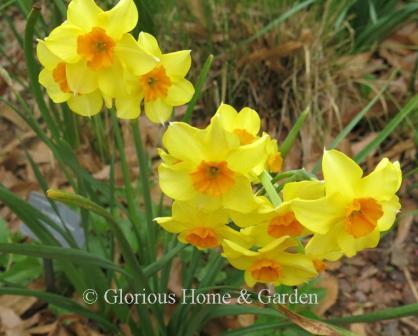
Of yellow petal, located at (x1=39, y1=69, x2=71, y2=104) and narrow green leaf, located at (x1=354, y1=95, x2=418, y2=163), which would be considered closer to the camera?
yellow petal, located at (x1=39, y1=69, x2=71, y2=104)

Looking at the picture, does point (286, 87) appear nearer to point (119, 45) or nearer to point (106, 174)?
point (106, 174)

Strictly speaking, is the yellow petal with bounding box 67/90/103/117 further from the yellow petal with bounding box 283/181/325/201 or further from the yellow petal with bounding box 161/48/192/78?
the yellow petal with bounding box 283/181/325/201

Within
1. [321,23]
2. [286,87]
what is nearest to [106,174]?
[286,87]

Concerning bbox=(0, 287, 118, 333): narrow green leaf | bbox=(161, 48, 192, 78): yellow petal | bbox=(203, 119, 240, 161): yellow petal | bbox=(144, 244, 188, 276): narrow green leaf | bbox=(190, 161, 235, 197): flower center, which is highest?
bbox=(161, 48, 192, 78): yellow petal

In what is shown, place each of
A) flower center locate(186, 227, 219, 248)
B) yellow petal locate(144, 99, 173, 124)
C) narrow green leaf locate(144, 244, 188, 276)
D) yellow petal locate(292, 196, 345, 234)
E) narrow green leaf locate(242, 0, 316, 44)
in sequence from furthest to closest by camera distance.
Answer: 1. narrow green leaf locate(242, 0, 316, 44)
2. narrow green leaf locate(144, 244, 188, 276)
3. yellow petal locate(144, 99, 173, 124)
4. flower center locate(186, 227, 219, 248)
5. yellow petal locate(292, 196, 345, 234)

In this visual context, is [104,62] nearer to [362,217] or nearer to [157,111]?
[157,111]

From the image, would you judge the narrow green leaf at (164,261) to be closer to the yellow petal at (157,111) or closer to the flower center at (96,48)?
the yellow petal at (157,111)

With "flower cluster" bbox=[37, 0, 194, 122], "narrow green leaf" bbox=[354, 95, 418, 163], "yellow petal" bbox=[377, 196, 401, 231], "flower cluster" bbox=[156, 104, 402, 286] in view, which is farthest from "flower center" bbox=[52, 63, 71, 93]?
"narrow green leaf" bbox=[354, 95, 418, 163]
